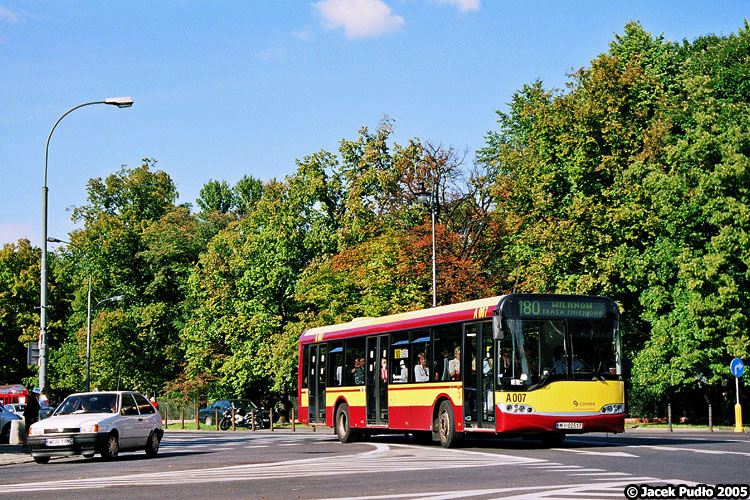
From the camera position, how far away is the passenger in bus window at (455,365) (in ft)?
73.0

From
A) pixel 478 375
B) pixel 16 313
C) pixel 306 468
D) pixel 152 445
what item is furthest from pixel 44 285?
pixel 16 313

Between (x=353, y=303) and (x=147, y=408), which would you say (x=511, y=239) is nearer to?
(x=353, y=303)

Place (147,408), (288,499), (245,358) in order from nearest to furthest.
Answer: (288,499), (147,408), (245,358)

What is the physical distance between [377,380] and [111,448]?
22.4ft

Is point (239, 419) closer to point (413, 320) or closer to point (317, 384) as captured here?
point (317, 384)

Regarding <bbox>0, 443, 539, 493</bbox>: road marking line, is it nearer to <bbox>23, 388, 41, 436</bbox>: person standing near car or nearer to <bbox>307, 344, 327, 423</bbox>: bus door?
<bbox>307, 344, 327, 423</bbox>: bus door

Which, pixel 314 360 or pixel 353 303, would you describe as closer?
pixel 314 360

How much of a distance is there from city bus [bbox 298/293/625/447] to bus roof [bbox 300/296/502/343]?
0.04 metres

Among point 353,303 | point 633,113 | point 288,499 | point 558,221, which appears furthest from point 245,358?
point 288,499

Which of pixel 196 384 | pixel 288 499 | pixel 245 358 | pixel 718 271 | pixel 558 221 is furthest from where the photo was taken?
pixel 196 384

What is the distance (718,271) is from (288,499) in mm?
30005

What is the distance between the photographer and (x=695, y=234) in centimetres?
4059

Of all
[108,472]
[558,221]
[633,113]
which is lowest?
[108,472]

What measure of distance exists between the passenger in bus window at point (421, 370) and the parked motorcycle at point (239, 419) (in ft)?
100
